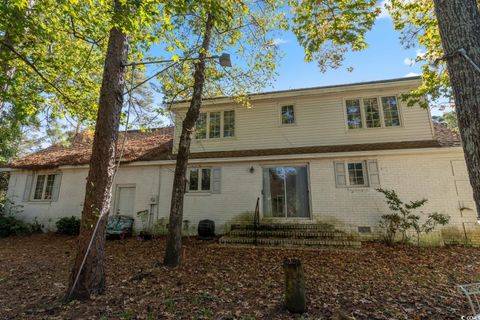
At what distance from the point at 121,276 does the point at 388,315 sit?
5.47m

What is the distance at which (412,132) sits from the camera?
9938mm

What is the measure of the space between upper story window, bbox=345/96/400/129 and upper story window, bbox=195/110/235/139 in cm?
551

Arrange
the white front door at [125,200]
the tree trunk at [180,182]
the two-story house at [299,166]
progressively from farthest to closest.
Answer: the white front door at [125,200] → the two-story house at [299,166] → the tree trunk at [180,182]

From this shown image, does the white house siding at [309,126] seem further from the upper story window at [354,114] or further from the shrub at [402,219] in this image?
the shrub at [402,219]

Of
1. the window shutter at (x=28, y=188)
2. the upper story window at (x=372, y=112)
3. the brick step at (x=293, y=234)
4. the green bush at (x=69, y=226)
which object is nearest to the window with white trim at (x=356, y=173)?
the upper story window at (x=372, y=112)

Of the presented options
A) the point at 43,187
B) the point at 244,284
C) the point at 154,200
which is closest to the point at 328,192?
the point at 244,284

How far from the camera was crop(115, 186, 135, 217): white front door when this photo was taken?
470 inches

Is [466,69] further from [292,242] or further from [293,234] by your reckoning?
[293,234]

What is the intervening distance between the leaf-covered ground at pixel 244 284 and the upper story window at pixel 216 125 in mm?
5842

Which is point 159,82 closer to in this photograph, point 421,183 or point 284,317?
point 284,317

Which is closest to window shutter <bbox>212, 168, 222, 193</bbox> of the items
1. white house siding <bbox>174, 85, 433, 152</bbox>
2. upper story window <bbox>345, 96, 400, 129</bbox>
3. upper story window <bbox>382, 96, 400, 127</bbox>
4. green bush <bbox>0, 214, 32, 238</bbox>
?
white house siding <bbox>174, 85, 433, 152</bbox>

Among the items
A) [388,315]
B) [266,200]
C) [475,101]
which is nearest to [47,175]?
[266,200]

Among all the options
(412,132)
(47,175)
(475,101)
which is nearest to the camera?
(475,101)

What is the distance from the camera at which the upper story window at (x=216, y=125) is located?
476 inches
